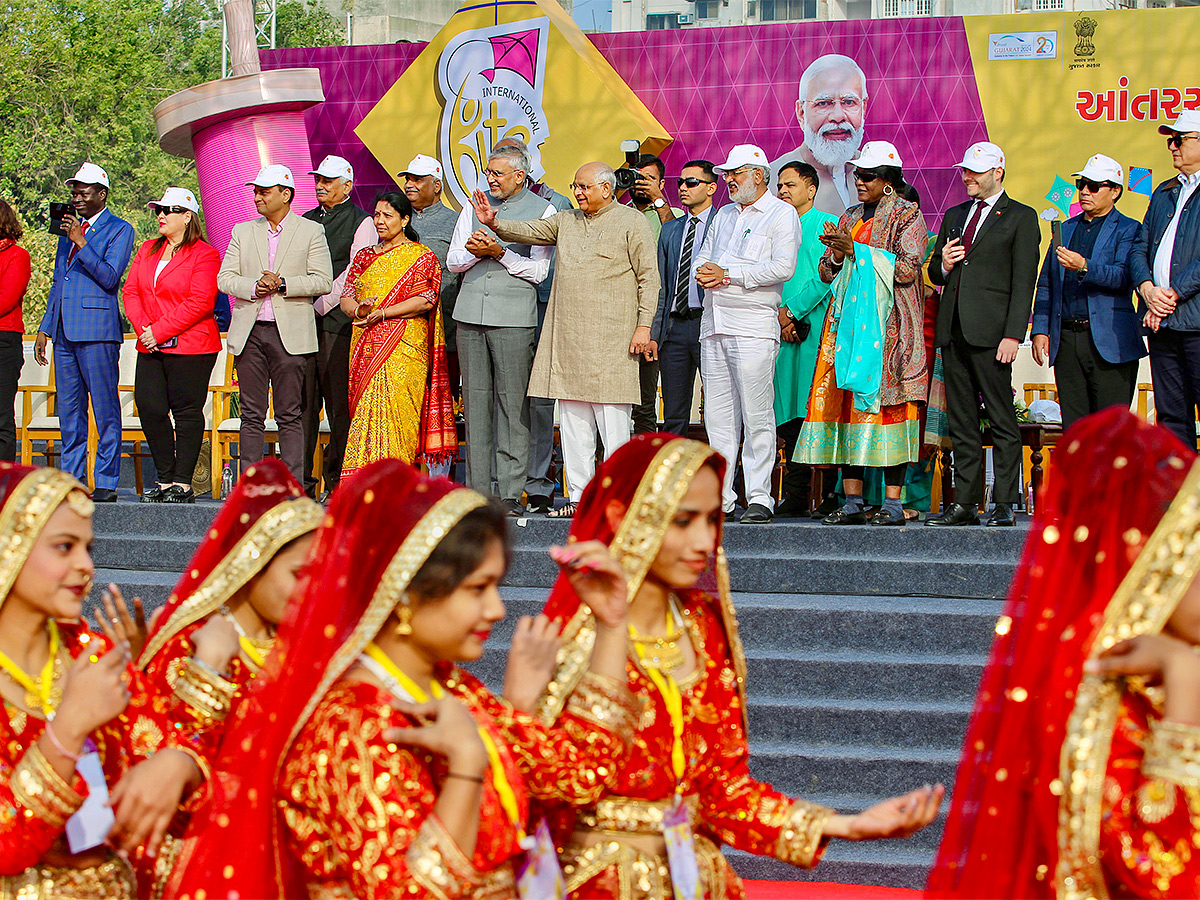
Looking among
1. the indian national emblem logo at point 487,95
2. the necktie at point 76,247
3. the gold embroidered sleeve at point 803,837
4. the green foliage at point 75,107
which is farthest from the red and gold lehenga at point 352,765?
the green foliage at point 75,107

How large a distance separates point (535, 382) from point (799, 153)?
4.64 meters

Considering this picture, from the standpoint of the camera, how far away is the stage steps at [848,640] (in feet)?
14.8

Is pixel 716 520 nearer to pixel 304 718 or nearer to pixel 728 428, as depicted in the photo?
pixel 304 718

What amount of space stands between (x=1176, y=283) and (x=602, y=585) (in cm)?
Result: 452

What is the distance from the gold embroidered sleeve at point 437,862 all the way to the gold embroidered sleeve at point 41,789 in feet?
2.03

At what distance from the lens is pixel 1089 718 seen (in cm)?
192

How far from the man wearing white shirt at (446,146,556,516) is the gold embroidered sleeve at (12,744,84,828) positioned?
4363 mm

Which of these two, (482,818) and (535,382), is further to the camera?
(535,382)

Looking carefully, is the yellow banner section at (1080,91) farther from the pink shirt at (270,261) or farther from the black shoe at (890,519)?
the pink shirt at (270,261)

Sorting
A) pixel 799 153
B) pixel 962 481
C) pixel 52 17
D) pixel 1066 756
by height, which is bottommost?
pixel 962 481

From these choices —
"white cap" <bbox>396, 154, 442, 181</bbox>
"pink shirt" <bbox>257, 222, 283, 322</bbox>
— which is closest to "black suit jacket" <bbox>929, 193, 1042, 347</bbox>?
"white cap" <bbox>396, 154, 442, 181</bbox>

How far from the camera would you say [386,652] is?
6.78 ft

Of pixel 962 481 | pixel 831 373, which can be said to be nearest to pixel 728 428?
pixel 831 373

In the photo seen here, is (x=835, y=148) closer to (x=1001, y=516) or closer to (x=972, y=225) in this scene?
(x=972, y=225)
